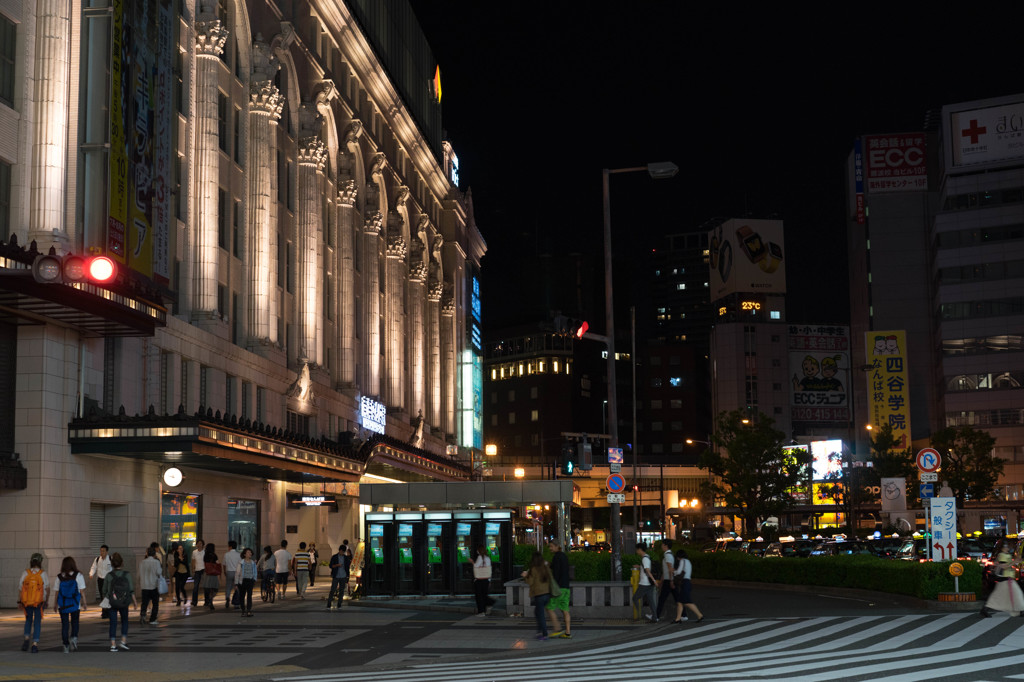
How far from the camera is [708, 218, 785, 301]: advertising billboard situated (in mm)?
165125

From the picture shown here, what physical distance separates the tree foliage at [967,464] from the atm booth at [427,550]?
60270 mm

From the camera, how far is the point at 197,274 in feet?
143

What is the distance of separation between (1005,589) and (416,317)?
61.8m

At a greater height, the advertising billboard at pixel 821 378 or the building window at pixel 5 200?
the advertising billboard at pixel 821 378

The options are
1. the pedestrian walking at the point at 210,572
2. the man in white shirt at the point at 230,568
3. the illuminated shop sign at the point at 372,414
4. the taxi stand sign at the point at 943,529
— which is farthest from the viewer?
the illuminated shop sign at the point at 372,414

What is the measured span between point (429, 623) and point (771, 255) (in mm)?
144768

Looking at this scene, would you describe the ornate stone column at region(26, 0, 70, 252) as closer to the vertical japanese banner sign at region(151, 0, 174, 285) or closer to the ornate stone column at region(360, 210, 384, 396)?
the vertical japanese banner sign at region(151, 0, 174, 285)

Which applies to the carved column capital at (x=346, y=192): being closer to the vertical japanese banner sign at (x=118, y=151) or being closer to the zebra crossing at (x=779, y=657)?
the vertical japanese banner sign at (x=118, y=151)

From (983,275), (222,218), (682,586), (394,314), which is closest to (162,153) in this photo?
(222,218)

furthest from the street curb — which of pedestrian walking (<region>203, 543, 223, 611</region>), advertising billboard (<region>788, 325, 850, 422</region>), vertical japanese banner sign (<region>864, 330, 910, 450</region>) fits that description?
advertising billboard (<region>788, 325, 850, 422</region>)

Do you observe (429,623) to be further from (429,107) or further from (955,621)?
(429,107)

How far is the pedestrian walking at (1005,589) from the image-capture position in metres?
26.8

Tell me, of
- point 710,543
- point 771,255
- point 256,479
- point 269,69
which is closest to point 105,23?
point 269,69

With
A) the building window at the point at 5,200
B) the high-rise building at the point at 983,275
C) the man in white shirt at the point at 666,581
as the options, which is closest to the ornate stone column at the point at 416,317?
the high-rise building at the point at 983,275
